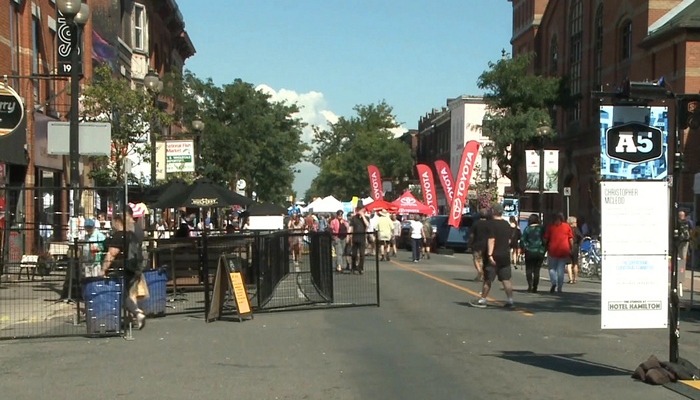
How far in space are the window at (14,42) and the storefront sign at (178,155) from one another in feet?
15.5

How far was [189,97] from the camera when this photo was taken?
140ft

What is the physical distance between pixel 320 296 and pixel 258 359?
617 cm

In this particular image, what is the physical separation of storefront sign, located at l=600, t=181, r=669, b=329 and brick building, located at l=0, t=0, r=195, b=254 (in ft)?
28.2

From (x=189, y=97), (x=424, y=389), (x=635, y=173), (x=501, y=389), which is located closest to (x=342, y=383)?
(x=424, y=389)

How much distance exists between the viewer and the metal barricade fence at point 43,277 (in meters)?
13.4

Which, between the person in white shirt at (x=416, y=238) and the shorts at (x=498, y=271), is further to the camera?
the person in white shirt at (x=416, y=238)

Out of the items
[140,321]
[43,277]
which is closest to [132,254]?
[140,321]

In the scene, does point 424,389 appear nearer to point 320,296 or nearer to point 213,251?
point 320,296

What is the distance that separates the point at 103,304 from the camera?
42.1 ft

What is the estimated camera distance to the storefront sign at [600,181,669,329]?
959 cm

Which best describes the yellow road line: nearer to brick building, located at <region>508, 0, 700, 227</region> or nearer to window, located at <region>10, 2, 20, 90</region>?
brick building, located at <region>508, 0, 700, 227</region>

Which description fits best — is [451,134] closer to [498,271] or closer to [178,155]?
[178,155]

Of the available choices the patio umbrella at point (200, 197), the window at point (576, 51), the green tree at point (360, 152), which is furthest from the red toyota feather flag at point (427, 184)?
the green tree at point (360, 152)

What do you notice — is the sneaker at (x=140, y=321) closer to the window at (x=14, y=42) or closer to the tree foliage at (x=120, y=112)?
the tree foliage at (x=120, y=112)
